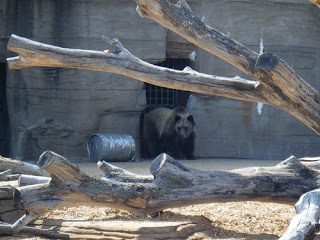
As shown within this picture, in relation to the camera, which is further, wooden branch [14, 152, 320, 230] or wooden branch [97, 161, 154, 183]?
wooden branch [97, 161, 154, 183]

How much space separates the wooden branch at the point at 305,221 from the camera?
3490mm

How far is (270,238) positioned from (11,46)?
296 centimetres

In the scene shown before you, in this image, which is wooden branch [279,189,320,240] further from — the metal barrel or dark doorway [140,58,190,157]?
dark doorway [140,58,190,157]

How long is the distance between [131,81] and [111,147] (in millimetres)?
1593

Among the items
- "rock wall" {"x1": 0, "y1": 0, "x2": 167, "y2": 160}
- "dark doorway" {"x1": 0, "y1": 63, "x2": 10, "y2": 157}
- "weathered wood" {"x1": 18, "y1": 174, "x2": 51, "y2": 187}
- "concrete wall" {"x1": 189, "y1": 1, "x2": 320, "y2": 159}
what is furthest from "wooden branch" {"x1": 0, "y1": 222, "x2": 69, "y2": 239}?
"dark doorway" {"x1": 0, "y1": 63, "x2": 10, "y2": 157}

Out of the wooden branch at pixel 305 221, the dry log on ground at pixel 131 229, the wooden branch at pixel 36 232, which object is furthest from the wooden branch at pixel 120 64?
the wooden branch at pixel 305 221

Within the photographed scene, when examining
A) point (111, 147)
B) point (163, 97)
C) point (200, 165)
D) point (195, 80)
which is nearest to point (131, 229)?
point (195, 80)

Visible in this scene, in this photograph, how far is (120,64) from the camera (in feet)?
19.6

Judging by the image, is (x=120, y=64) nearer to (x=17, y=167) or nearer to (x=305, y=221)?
(x=17, y=167)

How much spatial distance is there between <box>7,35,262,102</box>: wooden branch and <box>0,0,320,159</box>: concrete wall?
17.2 ft

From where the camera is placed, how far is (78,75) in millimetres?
11375

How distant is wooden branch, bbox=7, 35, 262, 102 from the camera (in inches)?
230

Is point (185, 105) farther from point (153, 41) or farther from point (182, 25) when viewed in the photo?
point (182, 25)

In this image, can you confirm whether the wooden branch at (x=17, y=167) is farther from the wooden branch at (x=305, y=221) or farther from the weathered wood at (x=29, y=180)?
the wooden branch at (x=305, y=221)
